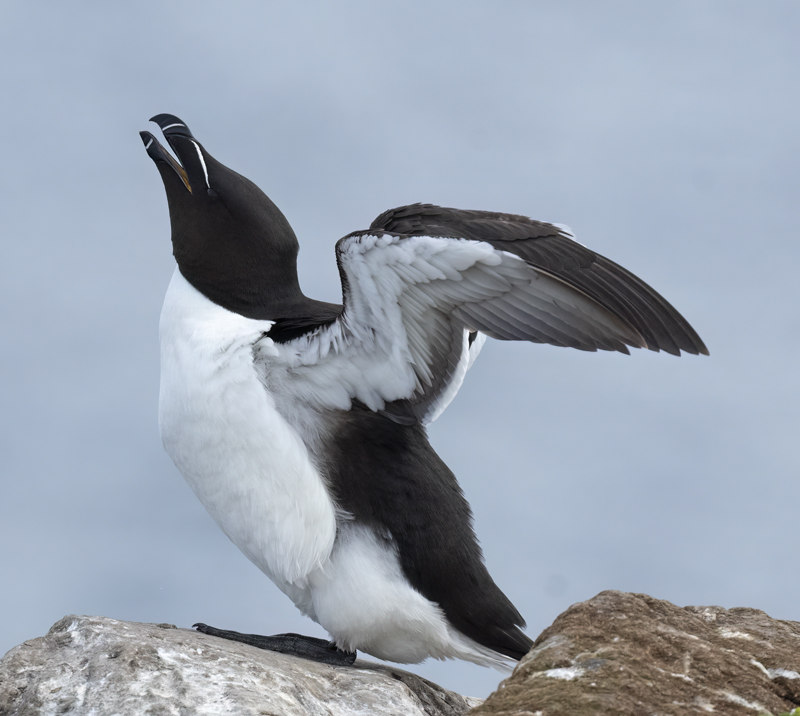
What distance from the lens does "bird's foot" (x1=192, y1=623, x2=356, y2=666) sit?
6078mm

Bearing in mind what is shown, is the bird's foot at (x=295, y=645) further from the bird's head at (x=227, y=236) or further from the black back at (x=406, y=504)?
the bird's head at (x=227, y=236)

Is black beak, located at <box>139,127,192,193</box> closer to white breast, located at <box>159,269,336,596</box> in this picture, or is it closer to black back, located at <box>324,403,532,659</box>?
white breast, located at <box>159,269,336,596</box>

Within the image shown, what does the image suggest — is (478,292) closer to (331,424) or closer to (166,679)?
(331,424)

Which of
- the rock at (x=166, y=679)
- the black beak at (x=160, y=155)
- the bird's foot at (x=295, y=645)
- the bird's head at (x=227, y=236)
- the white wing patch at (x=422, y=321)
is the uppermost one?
the black beak at (x=160, y=155)

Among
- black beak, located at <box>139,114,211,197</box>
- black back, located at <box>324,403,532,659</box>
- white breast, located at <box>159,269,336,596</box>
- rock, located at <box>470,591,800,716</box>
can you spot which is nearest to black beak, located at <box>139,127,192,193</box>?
black beak, located at <box>139,114,211,197</box>

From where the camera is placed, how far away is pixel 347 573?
5930 mm

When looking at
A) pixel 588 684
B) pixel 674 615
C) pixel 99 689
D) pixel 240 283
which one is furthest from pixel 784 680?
pixel 240 283

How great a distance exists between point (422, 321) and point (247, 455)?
4.43 feet

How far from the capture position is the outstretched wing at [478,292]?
4957 millimetres

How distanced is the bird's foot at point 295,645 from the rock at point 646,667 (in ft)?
5.34

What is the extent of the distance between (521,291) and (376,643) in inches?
95.2

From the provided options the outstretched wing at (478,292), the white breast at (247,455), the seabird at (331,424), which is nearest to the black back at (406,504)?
the seabird at (331,424)

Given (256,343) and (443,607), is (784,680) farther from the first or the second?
(256,343)

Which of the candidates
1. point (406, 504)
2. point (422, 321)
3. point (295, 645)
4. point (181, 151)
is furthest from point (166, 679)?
point (181, 151)
